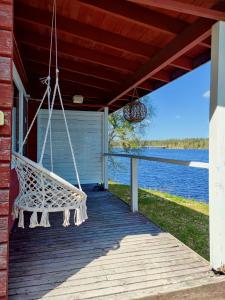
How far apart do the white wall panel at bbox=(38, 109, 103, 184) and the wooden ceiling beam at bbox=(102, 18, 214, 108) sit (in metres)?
2.72

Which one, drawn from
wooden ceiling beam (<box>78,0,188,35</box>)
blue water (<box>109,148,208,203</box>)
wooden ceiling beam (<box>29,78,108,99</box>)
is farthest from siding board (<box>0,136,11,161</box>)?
blue water (<box>109,148,208,203</box>)

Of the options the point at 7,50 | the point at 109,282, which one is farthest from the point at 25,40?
the point at 109,282

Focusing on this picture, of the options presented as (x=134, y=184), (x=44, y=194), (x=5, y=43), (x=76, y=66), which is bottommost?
(x=134, y=184)

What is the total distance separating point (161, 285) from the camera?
212 centimetres

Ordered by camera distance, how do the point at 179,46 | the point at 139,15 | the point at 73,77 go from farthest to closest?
the point at 73,77
the point at 179,46
the point at 139,15

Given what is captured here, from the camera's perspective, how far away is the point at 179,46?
2832 mm

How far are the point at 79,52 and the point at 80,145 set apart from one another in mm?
3086

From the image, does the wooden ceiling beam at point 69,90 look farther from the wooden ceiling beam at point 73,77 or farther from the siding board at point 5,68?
the siding board at point 5,68

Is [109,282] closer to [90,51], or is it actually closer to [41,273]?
[41,273]

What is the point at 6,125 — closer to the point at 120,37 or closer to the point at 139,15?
the point at 139,15

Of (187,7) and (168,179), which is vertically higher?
(187,7)

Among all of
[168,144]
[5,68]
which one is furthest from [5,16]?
[168,144]

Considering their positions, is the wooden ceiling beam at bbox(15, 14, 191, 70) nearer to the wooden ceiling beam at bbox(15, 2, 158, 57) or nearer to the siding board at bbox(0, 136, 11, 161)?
the wooden ceiling beam at bbox(15, 2, 158, 57)

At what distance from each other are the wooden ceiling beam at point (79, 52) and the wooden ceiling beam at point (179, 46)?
259mm
